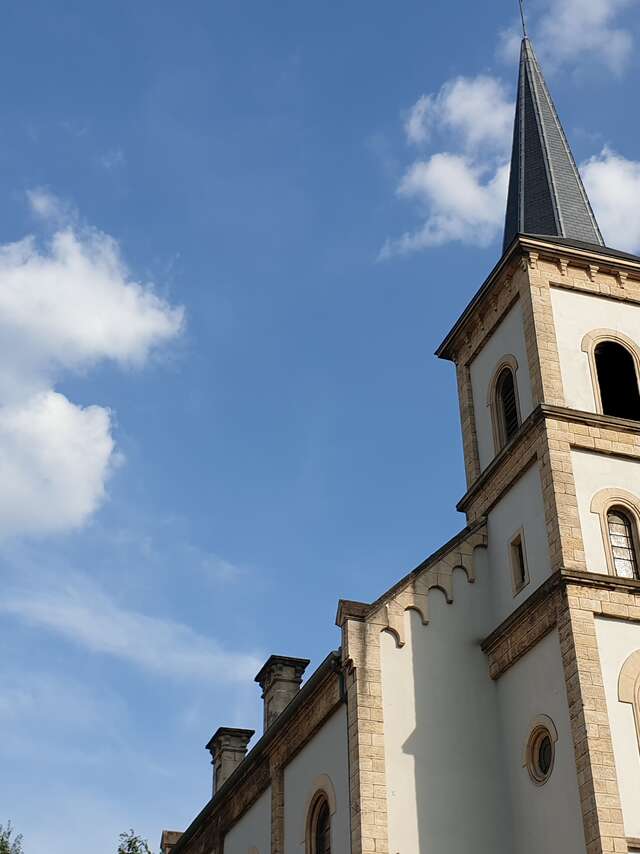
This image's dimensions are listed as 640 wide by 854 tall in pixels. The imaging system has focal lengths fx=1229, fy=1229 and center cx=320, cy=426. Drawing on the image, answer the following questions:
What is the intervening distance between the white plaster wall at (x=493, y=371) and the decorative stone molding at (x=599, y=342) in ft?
4.17

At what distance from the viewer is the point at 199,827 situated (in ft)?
102

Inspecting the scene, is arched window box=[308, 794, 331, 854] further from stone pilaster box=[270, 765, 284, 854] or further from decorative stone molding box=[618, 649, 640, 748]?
decorative stone molding box=[618, 649, 640, 748]

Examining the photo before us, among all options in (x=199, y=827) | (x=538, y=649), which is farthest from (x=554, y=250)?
(x=199, y=827)

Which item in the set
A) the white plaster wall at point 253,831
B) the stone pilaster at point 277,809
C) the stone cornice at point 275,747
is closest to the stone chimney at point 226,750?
the stone cornice at point 275,747

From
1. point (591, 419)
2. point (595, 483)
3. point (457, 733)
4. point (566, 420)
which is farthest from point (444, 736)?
point (591, 419)

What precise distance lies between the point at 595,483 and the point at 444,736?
213 inches

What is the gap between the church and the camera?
2030cm

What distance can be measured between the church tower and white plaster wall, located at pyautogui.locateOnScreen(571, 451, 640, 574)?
0.03 m

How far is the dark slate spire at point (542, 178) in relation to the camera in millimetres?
28594

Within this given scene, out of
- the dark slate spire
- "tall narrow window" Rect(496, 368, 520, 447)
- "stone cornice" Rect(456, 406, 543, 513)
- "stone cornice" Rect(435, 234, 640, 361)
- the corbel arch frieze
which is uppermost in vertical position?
the dark slate spire

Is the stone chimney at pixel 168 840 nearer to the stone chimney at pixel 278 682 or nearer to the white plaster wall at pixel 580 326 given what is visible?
the stone chimney at pixel 278 682

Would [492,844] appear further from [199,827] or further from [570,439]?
[199,827]

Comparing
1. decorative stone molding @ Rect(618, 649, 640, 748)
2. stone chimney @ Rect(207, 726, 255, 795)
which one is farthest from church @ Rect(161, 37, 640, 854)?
stone chimney @ Rect(207, 726, 255, 795)

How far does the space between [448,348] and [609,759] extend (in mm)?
11888
